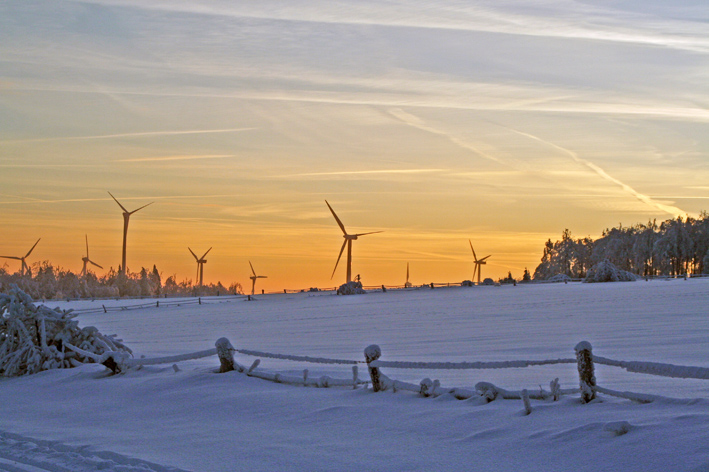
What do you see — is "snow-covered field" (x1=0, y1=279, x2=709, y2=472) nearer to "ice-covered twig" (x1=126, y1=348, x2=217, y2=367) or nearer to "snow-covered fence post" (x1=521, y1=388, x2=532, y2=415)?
"snow-covered fence post" (x1=521, y1=388, x2=532, y2=415)

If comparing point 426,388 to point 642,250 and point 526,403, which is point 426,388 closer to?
point 526,403

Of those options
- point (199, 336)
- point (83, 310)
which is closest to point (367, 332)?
point (199, 336)

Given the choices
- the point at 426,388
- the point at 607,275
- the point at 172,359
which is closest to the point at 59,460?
the point at 426,388

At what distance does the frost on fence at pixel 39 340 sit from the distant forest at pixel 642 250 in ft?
328

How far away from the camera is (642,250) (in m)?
152

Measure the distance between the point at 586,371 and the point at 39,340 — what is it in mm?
13411

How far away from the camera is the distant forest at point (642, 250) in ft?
438

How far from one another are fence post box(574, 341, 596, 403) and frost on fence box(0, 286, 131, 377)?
10969mm

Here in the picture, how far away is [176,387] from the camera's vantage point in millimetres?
13586

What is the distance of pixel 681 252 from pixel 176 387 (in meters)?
136

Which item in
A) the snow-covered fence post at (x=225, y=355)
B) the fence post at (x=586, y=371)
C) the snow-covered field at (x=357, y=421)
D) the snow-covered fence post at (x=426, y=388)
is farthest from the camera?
the snow-covered fence post at (x=225, y=355)

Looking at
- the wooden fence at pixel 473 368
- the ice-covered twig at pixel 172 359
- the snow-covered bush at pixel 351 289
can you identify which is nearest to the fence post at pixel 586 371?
the wooden fence at pixel 473 368

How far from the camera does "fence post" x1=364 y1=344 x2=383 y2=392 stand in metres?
11.5

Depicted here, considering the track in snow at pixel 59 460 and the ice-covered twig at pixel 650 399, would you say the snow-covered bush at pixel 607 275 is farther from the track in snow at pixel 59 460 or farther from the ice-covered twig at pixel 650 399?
the track in snow at pixel 59 460
